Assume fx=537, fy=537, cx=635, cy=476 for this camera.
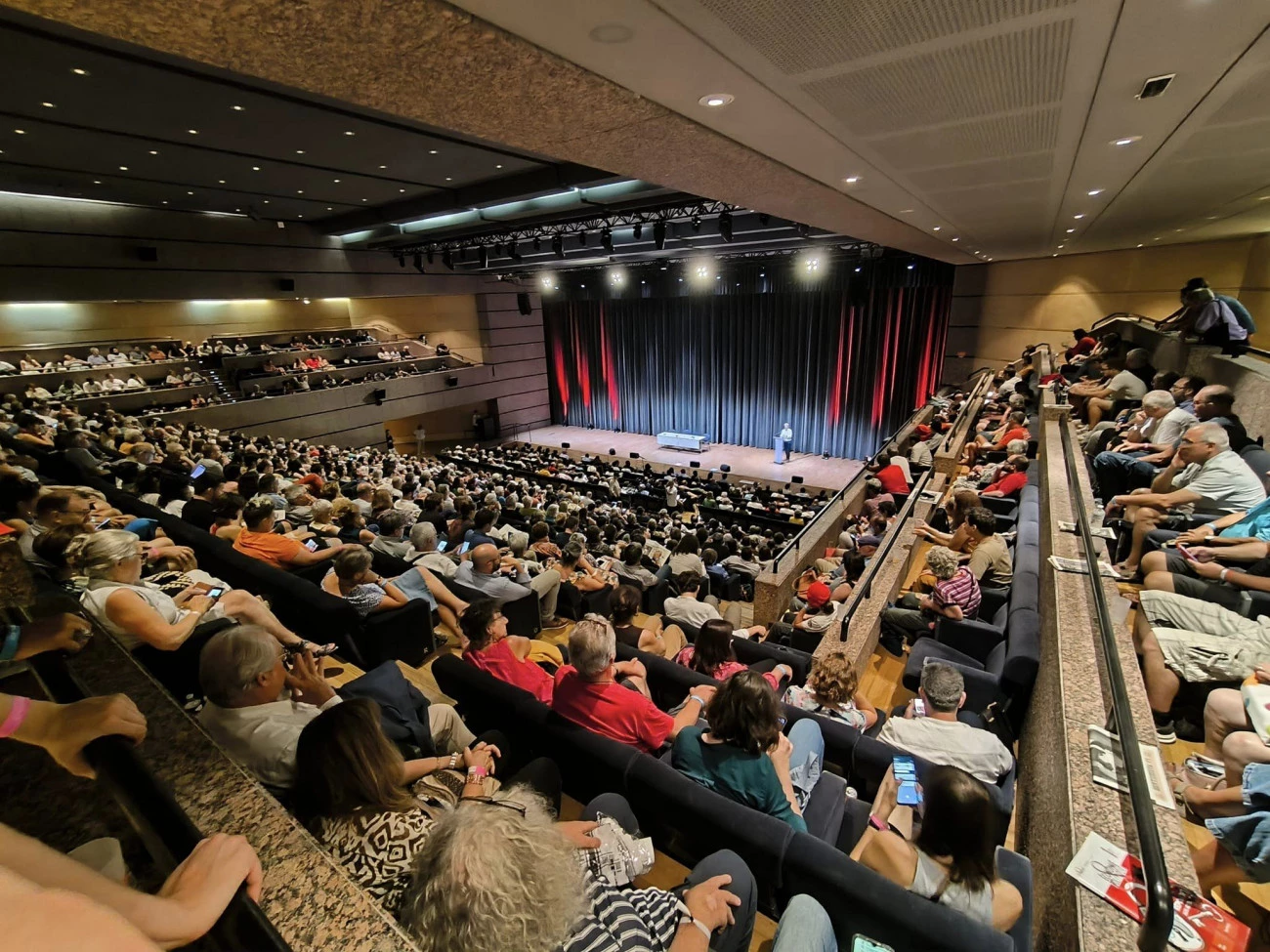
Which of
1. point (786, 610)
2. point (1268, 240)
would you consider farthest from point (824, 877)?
point (1268, 240)

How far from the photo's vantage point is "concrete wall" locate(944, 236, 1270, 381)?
8.00 metres

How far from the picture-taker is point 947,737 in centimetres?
238

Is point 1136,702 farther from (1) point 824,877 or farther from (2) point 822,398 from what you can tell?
(2) point 822,398

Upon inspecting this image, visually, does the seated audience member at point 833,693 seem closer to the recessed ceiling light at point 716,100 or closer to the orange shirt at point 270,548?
the recessed ceiling light at point 716,100

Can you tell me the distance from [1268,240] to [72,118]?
589 inches

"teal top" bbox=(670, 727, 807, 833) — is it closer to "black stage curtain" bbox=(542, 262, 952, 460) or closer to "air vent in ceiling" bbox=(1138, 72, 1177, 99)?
"air vent in ceiling" bbox=(1138, 72, 1177, 99)

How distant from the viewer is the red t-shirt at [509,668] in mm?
2816

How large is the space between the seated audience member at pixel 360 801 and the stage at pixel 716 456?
1527cm

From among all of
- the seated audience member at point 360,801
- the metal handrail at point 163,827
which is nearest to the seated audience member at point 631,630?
the seated audience member at point 360,801

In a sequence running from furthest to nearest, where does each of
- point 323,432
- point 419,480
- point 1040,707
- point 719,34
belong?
1. point 323,432
2. point 419,480
3. point 1040,707
4. point 719,34

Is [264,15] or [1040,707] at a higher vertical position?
[264,15]

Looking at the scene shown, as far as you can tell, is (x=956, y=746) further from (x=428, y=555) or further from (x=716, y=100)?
(x=428, y=555)

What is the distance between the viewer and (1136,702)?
6.41ft

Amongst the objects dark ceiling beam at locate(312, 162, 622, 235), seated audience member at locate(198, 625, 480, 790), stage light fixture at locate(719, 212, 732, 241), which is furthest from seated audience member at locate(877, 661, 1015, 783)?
stage light fixture at locate(719, 212, 732, 241)
